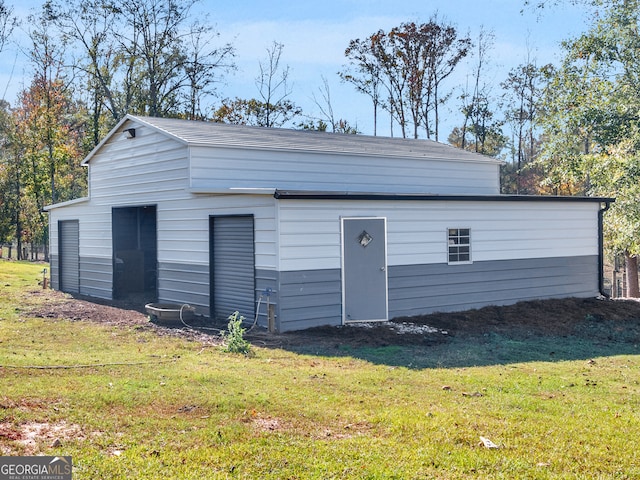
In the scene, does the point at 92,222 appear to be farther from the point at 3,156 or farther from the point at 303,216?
the point at 3,156

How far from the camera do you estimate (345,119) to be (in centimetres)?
3678

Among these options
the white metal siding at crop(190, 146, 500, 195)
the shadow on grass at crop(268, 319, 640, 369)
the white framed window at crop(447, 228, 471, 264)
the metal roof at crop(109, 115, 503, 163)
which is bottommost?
the shadow on grass at crop(268, 319, 640, 369)

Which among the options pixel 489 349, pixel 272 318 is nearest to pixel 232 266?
pixel 272 318

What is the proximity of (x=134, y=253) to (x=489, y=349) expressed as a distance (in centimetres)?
1084

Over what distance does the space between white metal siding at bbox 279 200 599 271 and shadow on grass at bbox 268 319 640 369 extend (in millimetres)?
2071

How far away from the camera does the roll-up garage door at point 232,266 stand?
12.4m

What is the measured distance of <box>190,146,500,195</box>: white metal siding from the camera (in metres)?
14.1

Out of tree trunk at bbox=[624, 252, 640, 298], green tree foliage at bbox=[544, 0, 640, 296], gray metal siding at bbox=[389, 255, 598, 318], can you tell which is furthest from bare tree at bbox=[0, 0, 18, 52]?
tree trunk at bbox=[624, 252, 640, 298]

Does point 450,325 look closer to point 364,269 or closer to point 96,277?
point 364,269

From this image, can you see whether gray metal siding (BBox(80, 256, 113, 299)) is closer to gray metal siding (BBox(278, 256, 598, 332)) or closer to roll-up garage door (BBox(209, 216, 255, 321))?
roll-up garage door (BBox(209, 216, 255, 321))

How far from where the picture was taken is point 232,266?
12906 mm

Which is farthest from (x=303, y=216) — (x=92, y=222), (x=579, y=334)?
(x=92, y=222)

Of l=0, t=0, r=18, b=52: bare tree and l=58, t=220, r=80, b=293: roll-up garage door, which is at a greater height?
l=0, t=0, r=18, b=52: bare tree

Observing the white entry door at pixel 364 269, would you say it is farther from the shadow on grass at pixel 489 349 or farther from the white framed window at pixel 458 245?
the white framed window at pixel 458 245
